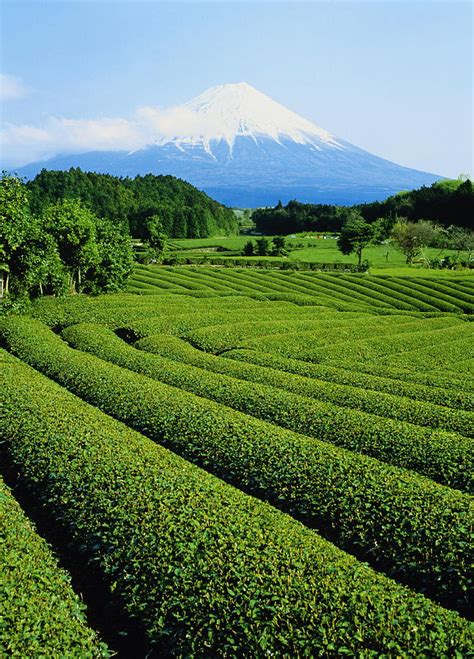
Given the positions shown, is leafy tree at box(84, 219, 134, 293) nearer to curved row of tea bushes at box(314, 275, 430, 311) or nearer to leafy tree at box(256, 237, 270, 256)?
curved row of tea bushes at box(314, 275, 430, 311)

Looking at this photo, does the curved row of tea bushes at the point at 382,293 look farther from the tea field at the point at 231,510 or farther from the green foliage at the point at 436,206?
the green foliage at the point at 436,206

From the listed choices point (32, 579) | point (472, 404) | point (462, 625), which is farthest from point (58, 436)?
point (472, 404)

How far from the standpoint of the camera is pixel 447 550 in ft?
27.1

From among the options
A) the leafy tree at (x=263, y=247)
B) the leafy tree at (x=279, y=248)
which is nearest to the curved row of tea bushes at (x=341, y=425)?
the leafy tree at (x=279, y=248)

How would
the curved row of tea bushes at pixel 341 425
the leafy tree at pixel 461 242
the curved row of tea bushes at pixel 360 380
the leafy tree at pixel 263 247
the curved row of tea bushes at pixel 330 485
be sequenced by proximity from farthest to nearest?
1. the leafy tree at pixel 263 247
2. the leafy tree at pixel 461 242
3. the curved row of tea bushes at pixel 360 380
4. the curved row of tea bushes at pixel 341 425
5. the curved row of tea bushes at pixel 330 485

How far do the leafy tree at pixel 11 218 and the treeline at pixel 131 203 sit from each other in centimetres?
8662

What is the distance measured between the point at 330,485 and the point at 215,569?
135 inches

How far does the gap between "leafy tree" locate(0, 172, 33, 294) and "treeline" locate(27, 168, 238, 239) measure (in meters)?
86.6

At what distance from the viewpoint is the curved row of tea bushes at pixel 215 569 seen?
250 inches

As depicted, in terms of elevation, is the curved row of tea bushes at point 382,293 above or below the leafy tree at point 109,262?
below

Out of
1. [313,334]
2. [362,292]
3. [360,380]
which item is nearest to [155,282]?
[362,292]

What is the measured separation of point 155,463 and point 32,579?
366cm

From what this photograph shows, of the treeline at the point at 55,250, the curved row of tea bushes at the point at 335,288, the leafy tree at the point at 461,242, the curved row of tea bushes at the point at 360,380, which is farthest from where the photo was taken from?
the leafy tree at the point at 461,242

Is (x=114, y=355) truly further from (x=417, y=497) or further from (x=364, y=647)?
(x=364, y=647)
